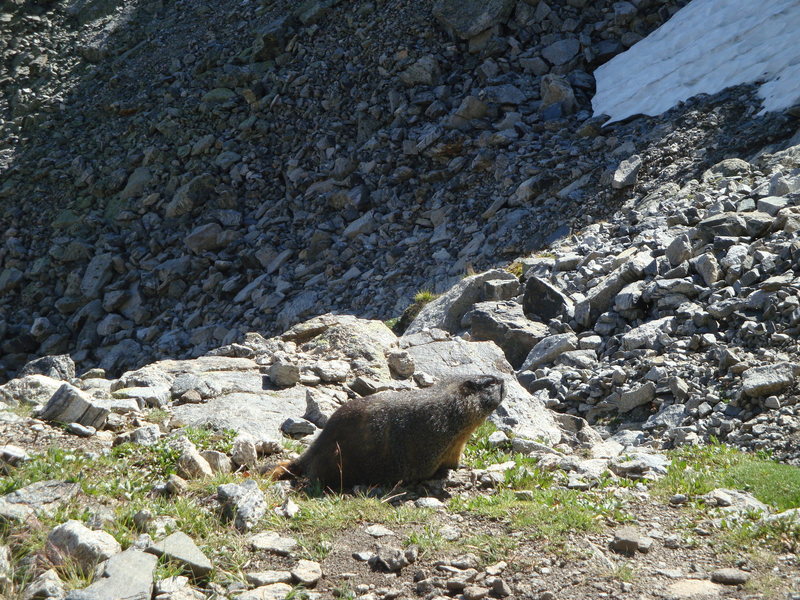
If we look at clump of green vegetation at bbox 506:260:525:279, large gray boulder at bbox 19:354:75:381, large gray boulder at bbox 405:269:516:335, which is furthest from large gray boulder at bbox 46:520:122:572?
clump of green vegetation at bbox 506:260:525:279

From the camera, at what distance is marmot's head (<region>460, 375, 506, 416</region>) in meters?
6.59

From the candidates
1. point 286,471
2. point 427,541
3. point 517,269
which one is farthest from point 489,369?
point 427,541

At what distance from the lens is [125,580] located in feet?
14.2

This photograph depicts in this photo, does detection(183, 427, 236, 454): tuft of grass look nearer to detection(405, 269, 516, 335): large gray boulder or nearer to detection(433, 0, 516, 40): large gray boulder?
detection(405, 269, 516, 335): large gray boulder

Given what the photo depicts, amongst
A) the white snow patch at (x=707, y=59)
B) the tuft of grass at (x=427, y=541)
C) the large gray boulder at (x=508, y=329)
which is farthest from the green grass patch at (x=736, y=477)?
the white snow patch at (x=707, y=59)

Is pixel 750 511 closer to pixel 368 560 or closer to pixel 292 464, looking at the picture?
pixel 368 560

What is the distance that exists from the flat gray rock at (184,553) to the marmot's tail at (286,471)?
1.55 meters

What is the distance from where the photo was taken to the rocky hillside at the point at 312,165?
617 inches

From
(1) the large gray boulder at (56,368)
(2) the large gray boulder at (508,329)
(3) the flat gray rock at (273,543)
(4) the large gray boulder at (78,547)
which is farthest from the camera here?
(2) the large gray boulder at (508,329)

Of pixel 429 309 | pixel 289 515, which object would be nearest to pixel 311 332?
pixel 429 309

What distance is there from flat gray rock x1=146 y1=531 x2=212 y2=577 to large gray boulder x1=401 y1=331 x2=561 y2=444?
13.0ft

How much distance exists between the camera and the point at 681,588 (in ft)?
15.3

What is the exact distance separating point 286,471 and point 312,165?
14.3 metres

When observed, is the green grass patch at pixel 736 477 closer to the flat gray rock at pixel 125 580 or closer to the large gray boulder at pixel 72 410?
the flat gray rock at pixel 125 580
